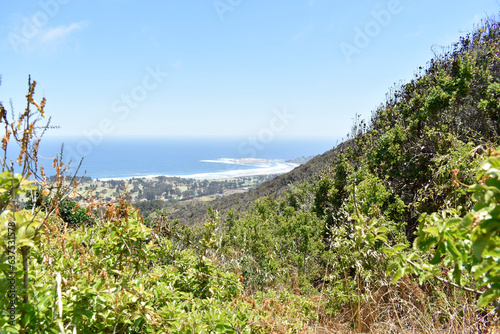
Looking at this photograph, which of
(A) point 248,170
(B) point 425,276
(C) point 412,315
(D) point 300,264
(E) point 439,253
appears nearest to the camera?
(E) point 439,253

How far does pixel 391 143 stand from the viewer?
18.5 ft

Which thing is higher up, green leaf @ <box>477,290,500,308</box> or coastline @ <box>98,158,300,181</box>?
coastline @ <box>98,158,300,181</box>

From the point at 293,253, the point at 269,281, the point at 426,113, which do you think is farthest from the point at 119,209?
the point at 426,113

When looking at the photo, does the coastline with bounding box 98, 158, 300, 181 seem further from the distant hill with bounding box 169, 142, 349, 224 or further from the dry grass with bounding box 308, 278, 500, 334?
the dry grass with bounding box 308, 278, 500, 334

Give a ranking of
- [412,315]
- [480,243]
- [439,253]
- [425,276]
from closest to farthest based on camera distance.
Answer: [480,243]
[439,253]
[425,276]
[412,315]

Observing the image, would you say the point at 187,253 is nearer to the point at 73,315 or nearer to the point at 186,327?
the point at 186,327

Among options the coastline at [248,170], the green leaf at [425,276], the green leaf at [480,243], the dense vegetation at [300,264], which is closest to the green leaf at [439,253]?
the dense vegetation at [300,264]

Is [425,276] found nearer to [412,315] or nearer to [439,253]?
[439,253]

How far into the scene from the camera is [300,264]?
5922 millimetres

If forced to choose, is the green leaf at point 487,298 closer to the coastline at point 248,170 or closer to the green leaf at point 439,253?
the green leaf at point 439,253

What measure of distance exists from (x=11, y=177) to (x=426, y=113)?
643 centimetres

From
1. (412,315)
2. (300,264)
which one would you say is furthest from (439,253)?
(300,264)

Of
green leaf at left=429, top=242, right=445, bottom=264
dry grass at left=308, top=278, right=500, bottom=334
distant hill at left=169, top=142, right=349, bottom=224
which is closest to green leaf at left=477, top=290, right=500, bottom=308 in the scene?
green leaf at left=429, top=242, right=445, bottom=264

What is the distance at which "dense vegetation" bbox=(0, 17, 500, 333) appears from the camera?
107 centimetres
